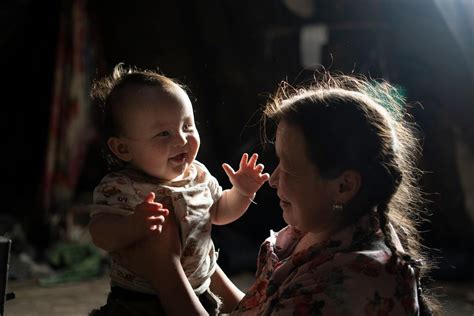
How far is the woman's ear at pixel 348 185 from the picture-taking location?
5.48ft

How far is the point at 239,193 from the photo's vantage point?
83.7 inches

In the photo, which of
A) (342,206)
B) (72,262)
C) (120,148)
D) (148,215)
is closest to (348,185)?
(342,206)

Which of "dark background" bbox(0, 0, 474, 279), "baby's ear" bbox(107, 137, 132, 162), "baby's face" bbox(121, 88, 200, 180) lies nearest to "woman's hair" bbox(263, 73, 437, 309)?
"baby's face" bbox(121, 88, 200, 180)

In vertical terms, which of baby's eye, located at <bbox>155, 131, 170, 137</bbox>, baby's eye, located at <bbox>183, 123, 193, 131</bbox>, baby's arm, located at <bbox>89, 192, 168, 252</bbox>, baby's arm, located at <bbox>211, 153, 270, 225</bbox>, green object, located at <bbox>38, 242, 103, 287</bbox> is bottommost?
green object, located at <bbox>38, 242, 103, 287</bbox>

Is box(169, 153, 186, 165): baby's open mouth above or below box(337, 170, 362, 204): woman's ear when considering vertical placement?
below

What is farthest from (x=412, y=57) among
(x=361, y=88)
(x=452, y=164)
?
(x=361, y=88)

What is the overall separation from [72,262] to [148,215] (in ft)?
10.5

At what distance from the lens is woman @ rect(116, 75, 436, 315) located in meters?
1.61

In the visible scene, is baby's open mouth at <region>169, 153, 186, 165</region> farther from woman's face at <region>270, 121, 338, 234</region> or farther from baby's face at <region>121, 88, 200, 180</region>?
woman's face at <region>270, 121, 338, 234</region>

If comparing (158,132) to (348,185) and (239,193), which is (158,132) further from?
(348,185)

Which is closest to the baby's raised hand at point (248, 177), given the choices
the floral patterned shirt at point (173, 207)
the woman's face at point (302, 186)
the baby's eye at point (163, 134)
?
the floral patterned shirt at point (173, 207)

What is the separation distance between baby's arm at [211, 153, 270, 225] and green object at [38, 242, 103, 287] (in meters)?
2.57

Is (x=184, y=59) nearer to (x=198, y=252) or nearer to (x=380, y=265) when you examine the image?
(x=198, y=252)

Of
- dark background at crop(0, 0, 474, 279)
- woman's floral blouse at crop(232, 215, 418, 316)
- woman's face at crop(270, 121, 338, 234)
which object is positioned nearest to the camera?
woman's floral blouse at crop(232, 215, 418, 316)
